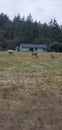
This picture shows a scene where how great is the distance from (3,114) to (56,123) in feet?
4.18

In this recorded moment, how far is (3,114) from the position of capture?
6.41 m

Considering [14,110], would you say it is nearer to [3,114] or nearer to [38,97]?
[3,114]

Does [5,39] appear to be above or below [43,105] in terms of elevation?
below

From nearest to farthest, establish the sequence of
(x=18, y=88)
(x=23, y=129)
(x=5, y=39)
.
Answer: (x=23, y=129)
(x=18, y=88)
(x=5, y=39)

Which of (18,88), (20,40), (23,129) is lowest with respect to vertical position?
(20,40)

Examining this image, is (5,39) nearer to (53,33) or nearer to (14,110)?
(53,33)

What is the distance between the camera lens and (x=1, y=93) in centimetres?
954

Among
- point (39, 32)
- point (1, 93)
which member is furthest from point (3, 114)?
point (39, 32)

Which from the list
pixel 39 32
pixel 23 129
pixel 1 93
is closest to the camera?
pixel 23 129

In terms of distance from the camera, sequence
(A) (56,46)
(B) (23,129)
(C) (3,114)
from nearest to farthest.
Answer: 1. (B) (23,129)
2. (C) (3,114)
3. (A) (56,46)

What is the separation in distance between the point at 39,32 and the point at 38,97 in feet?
240

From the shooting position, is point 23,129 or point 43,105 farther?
point 43,105

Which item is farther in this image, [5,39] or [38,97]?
[5,39]

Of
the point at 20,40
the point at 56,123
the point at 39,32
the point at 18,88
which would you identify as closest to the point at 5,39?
the point at 20,40
